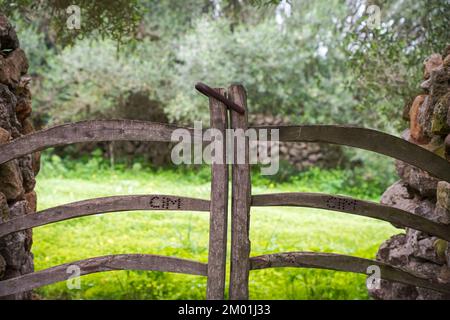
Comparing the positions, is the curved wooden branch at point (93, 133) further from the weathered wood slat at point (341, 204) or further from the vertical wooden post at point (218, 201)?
the weathered wood slat at point (341, 204)

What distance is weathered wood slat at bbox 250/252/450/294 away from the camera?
335 centimetres

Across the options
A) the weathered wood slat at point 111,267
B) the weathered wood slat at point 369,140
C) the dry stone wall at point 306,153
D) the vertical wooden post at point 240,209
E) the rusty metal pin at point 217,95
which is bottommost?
the weathered wood slat at point 111,267

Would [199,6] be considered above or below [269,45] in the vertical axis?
above

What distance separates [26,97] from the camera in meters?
4.76

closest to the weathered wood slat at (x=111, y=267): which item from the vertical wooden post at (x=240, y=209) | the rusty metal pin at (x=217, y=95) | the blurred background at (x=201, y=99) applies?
the vertical wooden post at (x=240, y=209)

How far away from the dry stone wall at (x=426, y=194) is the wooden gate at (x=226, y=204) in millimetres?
632

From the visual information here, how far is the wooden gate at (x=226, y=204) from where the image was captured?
3.23 metres

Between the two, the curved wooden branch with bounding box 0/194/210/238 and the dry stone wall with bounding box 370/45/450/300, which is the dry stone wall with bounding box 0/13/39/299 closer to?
the curved wooden branch with bounding box 0/194/210/238

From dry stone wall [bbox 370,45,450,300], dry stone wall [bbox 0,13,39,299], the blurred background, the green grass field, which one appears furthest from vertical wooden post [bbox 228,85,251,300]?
the blurred background

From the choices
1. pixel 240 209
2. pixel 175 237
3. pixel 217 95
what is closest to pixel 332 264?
pixel 240 209

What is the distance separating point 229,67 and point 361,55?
625 centimetres

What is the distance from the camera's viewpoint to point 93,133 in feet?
11.1
